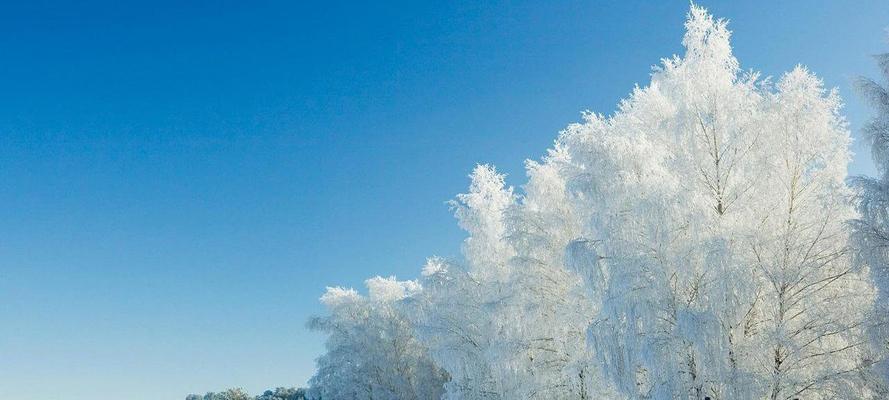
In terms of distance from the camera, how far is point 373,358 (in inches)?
1278

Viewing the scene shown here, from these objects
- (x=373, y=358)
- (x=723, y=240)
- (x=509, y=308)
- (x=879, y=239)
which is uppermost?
(x=373, y=358)

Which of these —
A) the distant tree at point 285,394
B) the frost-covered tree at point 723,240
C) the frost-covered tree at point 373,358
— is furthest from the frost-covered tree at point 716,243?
the distant tree at point 285,394

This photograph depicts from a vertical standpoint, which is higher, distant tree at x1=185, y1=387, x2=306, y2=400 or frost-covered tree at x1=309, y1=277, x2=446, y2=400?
distant tree at x1=185, y1=387, x2=306, y2=400

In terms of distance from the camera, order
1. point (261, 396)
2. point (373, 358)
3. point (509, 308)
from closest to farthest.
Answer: point (509, 308) → point (373, 358) → point (261, 396)

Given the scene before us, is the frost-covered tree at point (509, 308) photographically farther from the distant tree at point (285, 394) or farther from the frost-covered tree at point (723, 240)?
the distant tree at point (285, 394)

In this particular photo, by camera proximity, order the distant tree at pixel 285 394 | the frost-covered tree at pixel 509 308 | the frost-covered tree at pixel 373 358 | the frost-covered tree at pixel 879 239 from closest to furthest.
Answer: the frost-covered tree at pixel 879 239 < the frost-covered tree at pixel 509 308 < the frost-covered tree at pixel 373 358 < the distant tree at pixel 285 394

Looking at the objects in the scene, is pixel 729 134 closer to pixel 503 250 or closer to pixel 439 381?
pixel 503 250

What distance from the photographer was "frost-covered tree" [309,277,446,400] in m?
31.9

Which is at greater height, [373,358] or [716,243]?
[373,358]

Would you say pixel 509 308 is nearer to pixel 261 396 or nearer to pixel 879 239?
pixel 879 239

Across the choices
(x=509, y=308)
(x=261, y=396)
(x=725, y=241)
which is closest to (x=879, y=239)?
(x=725, y=241)

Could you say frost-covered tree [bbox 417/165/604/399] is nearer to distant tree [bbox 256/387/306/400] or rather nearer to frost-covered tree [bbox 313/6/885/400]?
frost-covered tree [bbox 313/6/885/400]

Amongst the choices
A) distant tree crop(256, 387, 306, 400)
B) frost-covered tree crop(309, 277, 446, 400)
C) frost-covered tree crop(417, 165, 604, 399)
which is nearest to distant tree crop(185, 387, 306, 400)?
distant tree crop(256, 387, 306, 400)

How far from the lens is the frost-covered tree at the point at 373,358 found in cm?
3192
